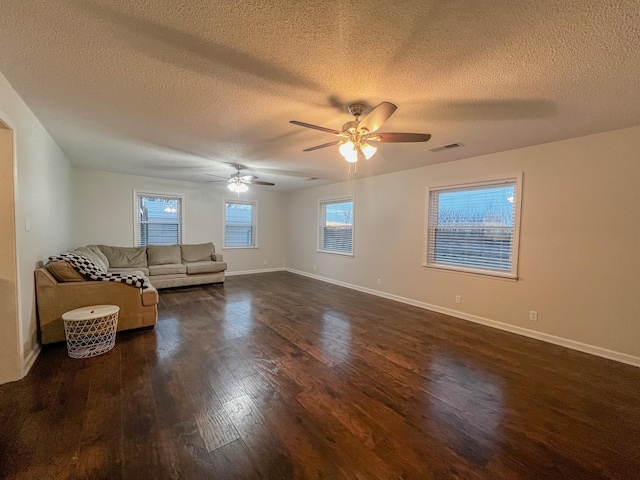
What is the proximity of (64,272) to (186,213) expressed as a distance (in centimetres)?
378

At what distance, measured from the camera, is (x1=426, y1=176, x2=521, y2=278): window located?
3.66 meters

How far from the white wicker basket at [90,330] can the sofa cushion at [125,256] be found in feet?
8.86

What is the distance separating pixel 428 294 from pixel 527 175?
225cm

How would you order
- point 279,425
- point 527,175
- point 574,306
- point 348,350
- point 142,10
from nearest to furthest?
1. point 142,10
2. point 279,425
3. point 348,350
4. point 574,306
5. point 527,175

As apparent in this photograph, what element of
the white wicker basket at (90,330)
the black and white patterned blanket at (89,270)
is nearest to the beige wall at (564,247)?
the black and white patterned blanket at (89,270)

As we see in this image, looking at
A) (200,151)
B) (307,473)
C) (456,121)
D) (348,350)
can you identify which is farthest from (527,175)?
(200,151)

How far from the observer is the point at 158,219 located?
6.29 meters

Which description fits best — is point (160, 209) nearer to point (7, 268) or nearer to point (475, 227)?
point (7, 268)

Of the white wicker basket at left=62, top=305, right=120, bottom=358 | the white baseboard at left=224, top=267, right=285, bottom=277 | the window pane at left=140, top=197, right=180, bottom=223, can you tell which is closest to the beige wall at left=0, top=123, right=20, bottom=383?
the white wicker basket at left=62, top=305, right=120, bottom=358

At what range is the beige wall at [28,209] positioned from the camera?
219 cm

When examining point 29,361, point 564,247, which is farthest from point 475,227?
point 29,361

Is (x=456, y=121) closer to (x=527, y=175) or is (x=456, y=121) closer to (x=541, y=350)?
(x=527, y=175)

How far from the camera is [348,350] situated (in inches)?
115

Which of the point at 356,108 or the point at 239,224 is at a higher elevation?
the point at 356,108
